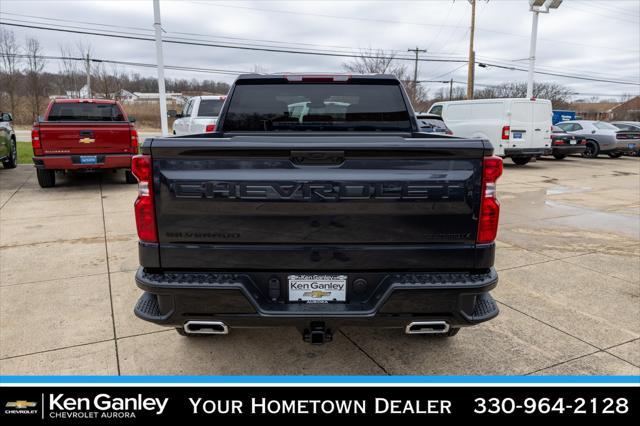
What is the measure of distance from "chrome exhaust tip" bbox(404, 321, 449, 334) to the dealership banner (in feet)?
0.98

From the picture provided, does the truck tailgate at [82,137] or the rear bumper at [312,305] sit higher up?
the truck tailgate at [82,137]

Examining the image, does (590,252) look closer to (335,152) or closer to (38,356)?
(335,152)

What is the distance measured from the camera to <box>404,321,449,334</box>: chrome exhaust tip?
2.54 m

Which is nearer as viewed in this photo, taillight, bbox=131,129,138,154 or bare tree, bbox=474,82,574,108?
taillight, bbox=131,129,138,154

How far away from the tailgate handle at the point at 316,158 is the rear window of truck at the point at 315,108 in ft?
5.32

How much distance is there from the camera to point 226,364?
3211 mm

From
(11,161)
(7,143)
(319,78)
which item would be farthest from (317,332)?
(11,161)

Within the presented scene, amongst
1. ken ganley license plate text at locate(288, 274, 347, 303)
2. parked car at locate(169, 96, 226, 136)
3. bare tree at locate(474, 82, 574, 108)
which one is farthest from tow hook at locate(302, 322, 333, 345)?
bare tree at locate(474, 82, 574, 108)

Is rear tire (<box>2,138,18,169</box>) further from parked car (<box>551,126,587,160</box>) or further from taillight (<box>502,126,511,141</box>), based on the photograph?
parked car (<box>551,126,587,160</box>)

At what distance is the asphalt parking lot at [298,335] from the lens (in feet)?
10.5

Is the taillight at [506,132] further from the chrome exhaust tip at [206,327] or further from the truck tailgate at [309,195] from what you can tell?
the chrome exhaust tip at [206,327]

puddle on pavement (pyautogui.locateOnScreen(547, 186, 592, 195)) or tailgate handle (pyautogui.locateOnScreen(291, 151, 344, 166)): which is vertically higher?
tailgate handle (pyautogui.locateOnScreen(291, 151, 344, 166))

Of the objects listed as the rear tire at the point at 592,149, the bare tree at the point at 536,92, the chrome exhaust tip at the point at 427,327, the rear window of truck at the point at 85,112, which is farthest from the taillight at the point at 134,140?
the bare tree at the point at 536,92

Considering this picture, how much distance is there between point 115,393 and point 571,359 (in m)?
3.01
